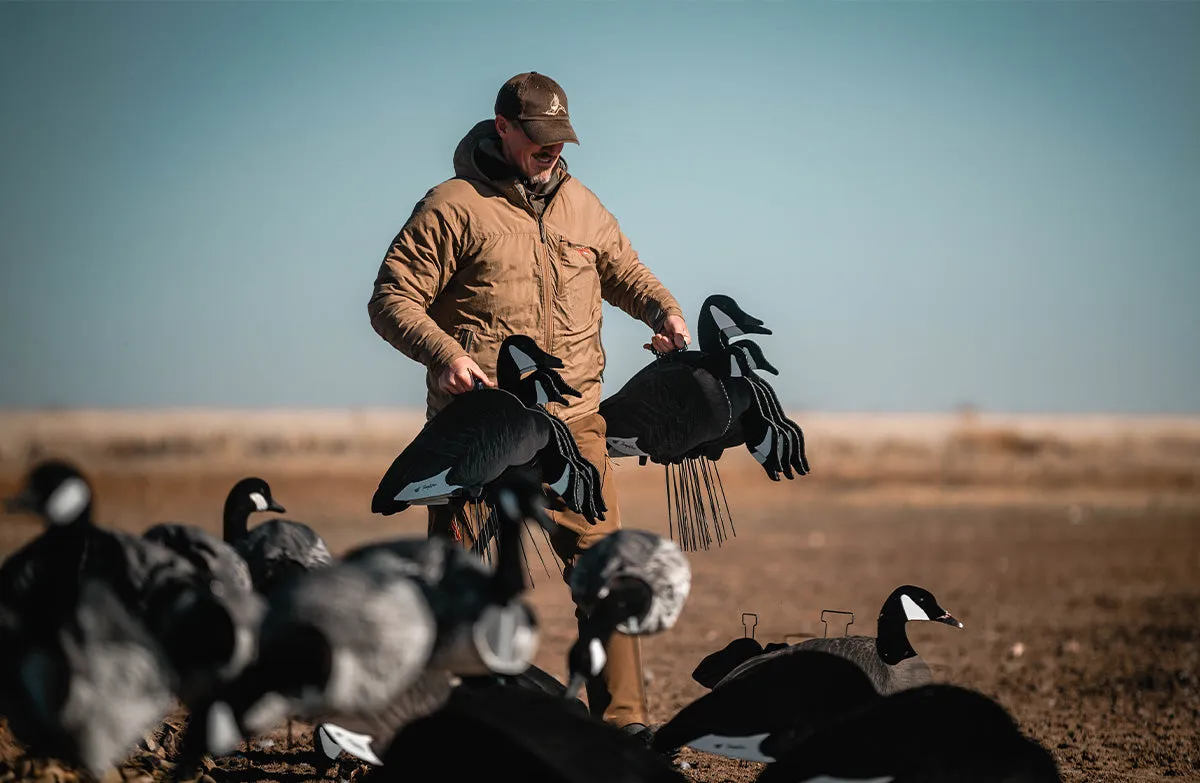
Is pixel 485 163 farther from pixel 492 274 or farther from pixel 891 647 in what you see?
pixel 891 647

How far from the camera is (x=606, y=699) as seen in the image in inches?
231

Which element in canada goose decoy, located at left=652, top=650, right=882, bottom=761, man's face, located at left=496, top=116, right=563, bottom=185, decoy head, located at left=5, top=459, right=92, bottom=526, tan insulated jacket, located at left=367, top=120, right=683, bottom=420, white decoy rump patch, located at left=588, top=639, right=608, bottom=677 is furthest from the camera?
man's face, located at left=496, top=116, right=563, bottom=185

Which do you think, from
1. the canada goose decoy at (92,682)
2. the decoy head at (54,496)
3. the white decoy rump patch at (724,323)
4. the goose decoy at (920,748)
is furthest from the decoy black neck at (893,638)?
the decoy head at (54,496)

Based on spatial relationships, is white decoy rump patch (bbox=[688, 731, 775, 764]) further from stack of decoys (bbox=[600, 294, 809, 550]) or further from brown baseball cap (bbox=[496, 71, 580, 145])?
brown baseball cap (bbox=[496, 71, 580, 145])

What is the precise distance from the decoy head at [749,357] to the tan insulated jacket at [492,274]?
740 millimetres

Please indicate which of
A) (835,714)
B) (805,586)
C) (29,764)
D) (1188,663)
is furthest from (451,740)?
(805,586)

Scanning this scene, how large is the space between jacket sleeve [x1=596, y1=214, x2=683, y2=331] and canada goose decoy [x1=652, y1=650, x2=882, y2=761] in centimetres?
198

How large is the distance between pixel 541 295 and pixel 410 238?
2.19 ft

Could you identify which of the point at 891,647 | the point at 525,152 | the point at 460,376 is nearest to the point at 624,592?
the point at 460,376

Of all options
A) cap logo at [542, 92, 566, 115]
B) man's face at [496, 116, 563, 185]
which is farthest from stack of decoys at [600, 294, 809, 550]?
cap logo at [542, 92, 566, 115]

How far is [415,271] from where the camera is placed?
555 centimetres

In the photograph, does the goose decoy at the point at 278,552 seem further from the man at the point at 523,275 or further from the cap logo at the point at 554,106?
the cap logo at the point at 554,106

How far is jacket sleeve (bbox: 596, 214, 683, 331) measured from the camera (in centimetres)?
615

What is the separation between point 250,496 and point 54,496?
1.30m
